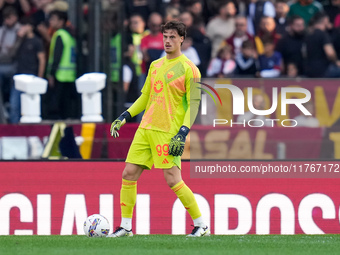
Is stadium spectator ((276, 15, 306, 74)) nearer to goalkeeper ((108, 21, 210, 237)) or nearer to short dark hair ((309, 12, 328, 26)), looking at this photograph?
short dark hair ((309, 12, 328, 26))

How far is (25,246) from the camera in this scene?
25.8 feet

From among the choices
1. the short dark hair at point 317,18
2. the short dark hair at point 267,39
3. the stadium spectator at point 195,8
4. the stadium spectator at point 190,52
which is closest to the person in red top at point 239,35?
the short dark hair at point 267,39

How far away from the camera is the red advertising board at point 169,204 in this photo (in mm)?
9984

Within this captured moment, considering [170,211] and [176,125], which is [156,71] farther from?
[170,211]

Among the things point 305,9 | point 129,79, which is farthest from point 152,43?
point 305,9

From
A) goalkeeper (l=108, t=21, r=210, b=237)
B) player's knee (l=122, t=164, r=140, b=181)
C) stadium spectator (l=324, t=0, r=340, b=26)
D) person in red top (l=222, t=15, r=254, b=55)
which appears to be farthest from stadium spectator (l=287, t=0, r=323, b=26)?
player's knee (l=122, t=164, r=140, b=181)

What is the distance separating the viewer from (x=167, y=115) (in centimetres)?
820

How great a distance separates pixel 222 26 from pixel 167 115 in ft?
20.1

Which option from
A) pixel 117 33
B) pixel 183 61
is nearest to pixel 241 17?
pixel 117 33

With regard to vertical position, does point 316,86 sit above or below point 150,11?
below

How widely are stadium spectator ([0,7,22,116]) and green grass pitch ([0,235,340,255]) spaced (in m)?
4.84

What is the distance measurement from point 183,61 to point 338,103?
9.04 ft

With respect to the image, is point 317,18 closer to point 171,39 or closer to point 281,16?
point 281,16

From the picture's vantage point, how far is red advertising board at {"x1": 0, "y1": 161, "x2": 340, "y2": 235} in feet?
32.8
